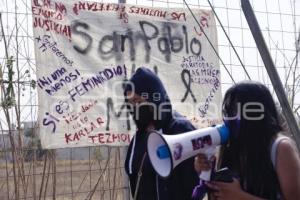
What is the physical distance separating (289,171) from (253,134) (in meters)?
0.16

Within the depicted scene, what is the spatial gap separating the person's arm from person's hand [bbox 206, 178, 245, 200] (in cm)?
12

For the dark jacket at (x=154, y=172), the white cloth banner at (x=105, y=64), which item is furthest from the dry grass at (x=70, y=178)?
the dark jacket at (x=154, y=172)

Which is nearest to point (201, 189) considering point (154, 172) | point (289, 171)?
point (289, 171)

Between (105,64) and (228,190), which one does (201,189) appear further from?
(105,64)

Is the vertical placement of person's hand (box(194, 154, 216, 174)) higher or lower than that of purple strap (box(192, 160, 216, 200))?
higher

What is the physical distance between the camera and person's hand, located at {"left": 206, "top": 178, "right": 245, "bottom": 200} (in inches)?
54.3

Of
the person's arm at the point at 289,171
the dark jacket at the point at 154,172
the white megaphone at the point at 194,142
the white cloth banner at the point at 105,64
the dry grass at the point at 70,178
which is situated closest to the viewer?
the person's arm at the point at 289,171

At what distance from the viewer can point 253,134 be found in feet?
4.68

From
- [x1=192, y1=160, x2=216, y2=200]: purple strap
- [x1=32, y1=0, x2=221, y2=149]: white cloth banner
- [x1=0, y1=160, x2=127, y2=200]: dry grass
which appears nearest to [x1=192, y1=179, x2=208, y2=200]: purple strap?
[x1=192, y1=160, x2=216, y2=200]: purple strap

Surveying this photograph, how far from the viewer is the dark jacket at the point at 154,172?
6.60 feet

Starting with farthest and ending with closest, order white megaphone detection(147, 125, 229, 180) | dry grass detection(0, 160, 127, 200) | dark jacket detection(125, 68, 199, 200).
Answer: dry grass detection(0, 160, 127, 200)
dark jacket detection(125, 68, 199, 200)
white megaphone detection(147, 125, 229, 180)

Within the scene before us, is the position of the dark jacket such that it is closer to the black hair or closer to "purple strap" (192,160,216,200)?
"purple strap" (192,160,216,200)

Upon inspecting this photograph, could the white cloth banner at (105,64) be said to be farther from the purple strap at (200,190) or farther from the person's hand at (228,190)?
the person's hand at (228,190)

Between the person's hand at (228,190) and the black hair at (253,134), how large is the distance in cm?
3
